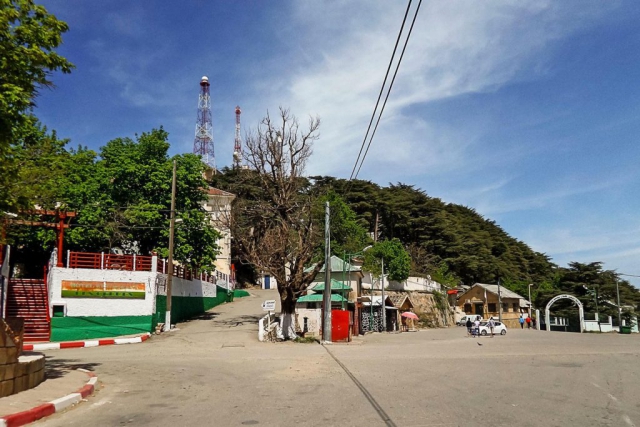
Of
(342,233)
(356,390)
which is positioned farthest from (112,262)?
(342,233)

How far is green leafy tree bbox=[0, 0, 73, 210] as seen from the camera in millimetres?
9578

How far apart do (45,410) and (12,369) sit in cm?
142

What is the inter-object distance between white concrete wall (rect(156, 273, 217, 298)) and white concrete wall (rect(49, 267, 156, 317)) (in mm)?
1046

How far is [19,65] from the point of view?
9898mm

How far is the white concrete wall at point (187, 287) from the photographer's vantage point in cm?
2981

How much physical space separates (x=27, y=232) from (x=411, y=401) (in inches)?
1169

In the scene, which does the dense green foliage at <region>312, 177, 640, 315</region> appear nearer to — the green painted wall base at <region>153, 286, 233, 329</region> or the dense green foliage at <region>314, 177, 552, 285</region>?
the dense green foliage at <region>314, 177, 552, 285</region>

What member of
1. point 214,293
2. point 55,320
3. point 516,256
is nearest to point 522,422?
point 55,320

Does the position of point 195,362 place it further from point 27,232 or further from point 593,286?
point 593,286

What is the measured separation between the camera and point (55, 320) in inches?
1000

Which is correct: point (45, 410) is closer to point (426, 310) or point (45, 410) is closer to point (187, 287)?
point (187, 287)

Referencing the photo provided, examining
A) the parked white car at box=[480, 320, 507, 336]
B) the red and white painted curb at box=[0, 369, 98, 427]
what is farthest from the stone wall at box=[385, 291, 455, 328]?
the red and white painted curb at box=[0, 369, 98, 427]

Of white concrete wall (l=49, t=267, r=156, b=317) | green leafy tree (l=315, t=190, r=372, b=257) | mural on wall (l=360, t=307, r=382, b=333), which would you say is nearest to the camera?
white concrete wall (l=49, t=267, r=156, b=317)

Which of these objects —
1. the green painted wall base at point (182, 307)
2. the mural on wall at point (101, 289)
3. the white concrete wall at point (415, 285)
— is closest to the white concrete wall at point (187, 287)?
the green painted wall base at point (182, 307)
